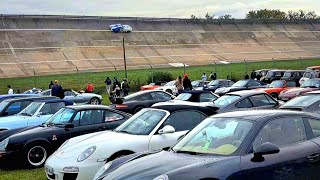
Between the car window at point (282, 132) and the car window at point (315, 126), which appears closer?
the car window at point (282, 132)

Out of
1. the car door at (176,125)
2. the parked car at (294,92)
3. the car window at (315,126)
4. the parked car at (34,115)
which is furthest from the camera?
the parked car at (294,92)

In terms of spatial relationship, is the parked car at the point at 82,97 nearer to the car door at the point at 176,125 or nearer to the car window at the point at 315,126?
the car door at the point at 176,125

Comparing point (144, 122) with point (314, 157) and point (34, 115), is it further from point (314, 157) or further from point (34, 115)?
point (34, 115)

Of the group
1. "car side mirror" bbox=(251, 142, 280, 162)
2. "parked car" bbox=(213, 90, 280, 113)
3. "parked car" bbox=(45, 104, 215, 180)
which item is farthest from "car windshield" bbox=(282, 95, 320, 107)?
"car side mirror" bbox=(251, 142, 280, 162)

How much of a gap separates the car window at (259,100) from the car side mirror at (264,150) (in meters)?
10.4

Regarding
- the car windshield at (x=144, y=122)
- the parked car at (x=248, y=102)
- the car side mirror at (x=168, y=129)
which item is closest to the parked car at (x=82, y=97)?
the parked car at (x=248, y=102)

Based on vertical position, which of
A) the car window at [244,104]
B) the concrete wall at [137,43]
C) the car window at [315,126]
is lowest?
the car window at [244,104]

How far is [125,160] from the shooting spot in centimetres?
671

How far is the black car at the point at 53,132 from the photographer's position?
1086cm

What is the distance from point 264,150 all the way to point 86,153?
12.3ft

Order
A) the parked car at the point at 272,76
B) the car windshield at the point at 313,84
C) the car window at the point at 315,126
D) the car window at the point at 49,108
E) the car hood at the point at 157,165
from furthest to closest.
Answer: the parked car at the point at 272,76, the car windshield at the point at 313,84, the car window at the point at 49,108, the car window at the point at 315,126, the car hood at the point at 157,165

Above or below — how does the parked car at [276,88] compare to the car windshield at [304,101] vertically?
below

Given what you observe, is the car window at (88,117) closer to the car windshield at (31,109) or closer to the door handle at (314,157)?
the car windshield at (31,109)

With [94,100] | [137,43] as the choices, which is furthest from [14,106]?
[137,43]
